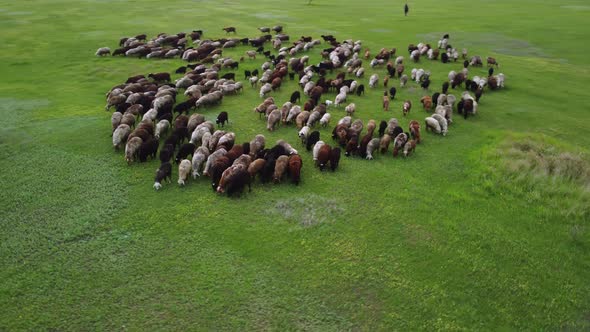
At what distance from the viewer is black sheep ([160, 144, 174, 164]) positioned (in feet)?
35.5

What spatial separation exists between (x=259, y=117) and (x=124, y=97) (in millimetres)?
5240

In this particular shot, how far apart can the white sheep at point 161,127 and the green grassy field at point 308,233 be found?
1.43 m

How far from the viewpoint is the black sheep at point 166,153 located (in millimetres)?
10833

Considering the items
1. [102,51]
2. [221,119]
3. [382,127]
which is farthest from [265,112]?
[102,51]

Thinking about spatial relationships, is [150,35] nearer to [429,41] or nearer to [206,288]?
[429,41]

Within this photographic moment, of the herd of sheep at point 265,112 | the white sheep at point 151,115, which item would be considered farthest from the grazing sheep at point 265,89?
the white sheep at point 151,115

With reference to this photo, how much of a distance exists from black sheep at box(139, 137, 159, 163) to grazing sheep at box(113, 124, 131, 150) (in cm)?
106

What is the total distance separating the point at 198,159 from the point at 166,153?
99cm

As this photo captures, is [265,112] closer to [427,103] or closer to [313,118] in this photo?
[313,118]

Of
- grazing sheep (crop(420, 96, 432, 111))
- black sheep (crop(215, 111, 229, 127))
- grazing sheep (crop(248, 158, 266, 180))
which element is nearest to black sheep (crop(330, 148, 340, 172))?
grazing sheep (crop(248, 158, 266, 180))

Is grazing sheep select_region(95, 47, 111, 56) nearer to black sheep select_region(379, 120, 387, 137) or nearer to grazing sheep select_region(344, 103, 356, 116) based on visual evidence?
grazing sheep select_region(344, 103, 356, 116)

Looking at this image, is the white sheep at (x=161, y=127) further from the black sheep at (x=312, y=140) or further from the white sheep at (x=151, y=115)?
the black sheep at (x=312, y=140)

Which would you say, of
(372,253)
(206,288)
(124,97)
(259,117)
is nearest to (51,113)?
(124,97)

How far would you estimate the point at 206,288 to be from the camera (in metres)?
7.00
